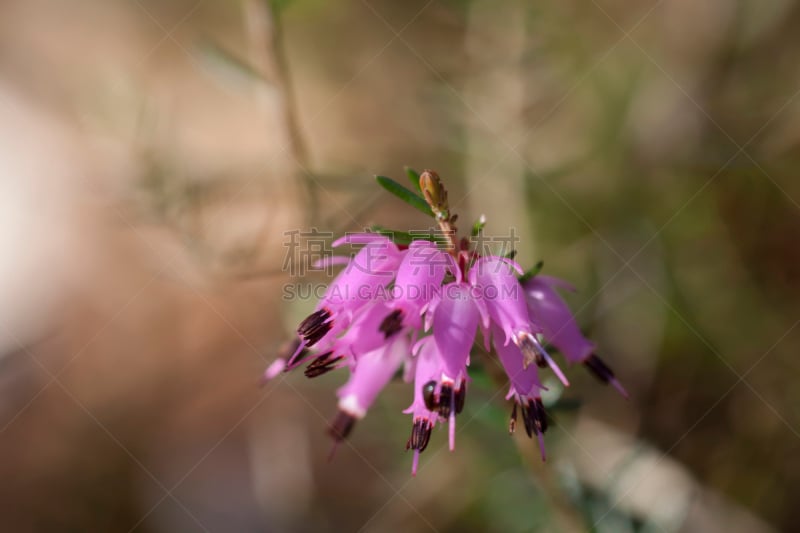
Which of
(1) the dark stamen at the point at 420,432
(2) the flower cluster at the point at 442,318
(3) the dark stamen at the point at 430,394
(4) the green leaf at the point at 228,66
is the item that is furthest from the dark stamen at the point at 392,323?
(4) the green leaf at the point at 228,66

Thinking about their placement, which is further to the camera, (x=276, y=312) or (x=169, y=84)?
(x=169, y=84)

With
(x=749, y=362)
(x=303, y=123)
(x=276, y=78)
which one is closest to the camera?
(x=276, y=78)

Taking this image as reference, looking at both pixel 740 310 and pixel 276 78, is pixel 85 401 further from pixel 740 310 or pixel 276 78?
pixel 740 310

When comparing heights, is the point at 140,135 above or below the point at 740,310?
above

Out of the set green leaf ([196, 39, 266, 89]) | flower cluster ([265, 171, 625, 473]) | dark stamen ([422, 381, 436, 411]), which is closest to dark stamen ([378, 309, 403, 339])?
flower cluster ([265, 171, 625, 473])

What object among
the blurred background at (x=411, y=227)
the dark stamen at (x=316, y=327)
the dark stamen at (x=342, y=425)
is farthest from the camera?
the blurred background at (x=411, y=227)

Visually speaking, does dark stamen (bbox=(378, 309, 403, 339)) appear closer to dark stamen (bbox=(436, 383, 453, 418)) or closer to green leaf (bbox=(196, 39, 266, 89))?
dark stamen (bbox=(436, 383, 453, 418))

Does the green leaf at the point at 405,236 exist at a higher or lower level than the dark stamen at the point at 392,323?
higher

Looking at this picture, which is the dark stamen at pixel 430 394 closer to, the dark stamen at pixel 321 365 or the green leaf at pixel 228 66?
the dark stamen at pixel 321 365

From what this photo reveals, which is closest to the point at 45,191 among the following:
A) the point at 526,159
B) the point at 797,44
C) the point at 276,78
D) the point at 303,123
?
the point at 303,123
